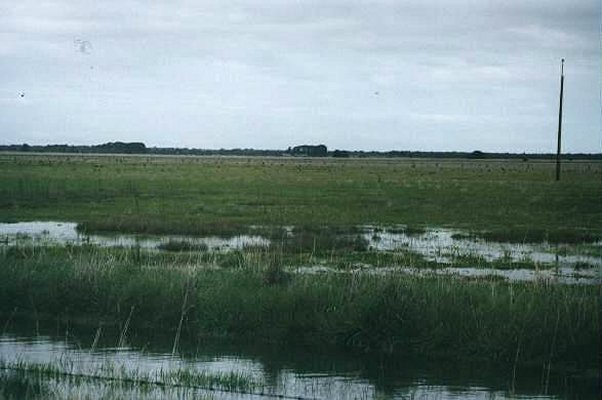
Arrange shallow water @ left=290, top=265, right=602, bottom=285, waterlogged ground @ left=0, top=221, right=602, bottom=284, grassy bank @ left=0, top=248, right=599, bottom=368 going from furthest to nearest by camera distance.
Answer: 1. waterlogged ground @ left=0, top=221, right=602, bottom=284
2. shallow water @ left=290, top=265, right=602, bottom=285
3. grassy bank @ left=0, top=248, right=599, bottom=368

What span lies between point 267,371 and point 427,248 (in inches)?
556

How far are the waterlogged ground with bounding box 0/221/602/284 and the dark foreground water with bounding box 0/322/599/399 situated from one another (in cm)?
536

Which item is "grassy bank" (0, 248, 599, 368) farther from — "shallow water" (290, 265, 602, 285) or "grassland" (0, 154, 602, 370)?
"shallow water" (290, 265, 602, 285)

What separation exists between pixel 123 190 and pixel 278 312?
41.9 meters

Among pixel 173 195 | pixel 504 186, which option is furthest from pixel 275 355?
pixel 504 186

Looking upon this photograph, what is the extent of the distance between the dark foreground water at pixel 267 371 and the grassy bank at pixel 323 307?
43cm

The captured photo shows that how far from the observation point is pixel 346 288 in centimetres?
1631

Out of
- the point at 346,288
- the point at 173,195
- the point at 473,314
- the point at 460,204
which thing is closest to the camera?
the point at 473,314

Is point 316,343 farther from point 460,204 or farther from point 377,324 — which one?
point 460,204

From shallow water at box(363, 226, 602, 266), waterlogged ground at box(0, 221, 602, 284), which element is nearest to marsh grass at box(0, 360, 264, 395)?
waterlogged ground at box(0, 221, 602, 284)

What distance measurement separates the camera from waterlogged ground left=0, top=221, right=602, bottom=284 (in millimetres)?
21781

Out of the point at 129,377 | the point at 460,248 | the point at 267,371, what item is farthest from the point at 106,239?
the point at 129,377

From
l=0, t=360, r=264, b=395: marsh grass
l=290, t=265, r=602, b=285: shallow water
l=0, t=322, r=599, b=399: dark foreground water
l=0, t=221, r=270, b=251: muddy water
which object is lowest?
l=0, t=322, r=599, b=399: dark foreground water

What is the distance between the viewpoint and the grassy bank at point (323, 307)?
47.9ft
